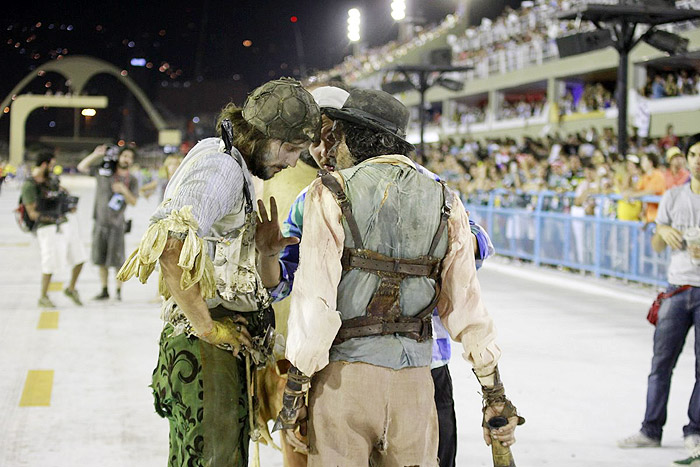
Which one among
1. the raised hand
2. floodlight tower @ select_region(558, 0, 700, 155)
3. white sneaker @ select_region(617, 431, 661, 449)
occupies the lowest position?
white sneaker @ select_region(617, 431, 661, 449)

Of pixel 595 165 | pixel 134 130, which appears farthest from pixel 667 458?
pixel 134 130

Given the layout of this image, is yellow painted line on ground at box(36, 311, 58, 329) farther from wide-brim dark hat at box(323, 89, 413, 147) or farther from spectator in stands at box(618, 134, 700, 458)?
wide-brim dark hat at box(323, 89, 413, 147)

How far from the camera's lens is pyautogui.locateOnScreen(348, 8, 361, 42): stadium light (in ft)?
191

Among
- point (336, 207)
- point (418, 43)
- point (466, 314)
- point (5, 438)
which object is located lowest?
point (5, 438)

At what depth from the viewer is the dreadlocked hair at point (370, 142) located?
8.86 feet

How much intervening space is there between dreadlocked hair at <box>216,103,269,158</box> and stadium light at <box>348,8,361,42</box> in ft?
187

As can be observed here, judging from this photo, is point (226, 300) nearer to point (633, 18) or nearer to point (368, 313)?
point (368, 313)

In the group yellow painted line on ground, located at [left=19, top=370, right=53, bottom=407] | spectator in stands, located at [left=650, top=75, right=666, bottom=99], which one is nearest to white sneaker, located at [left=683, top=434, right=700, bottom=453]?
yellow painted line on ground, located at [left=19, top=370, right=53, bottom=407]

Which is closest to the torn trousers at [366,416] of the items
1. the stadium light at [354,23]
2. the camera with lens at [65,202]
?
the camera with lens at [65,202]

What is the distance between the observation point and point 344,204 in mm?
2432

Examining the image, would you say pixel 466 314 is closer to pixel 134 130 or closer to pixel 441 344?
pixel 441 344

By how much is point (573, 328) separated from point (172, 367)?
6452 mm

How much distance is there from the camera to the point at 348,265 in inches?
97.7

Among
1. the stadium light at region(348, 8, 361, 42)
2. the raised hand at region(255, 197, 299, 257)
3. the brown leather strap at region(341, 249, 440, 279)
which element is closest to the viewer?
the brown leather strap at region(341, 249, 440, 279)
